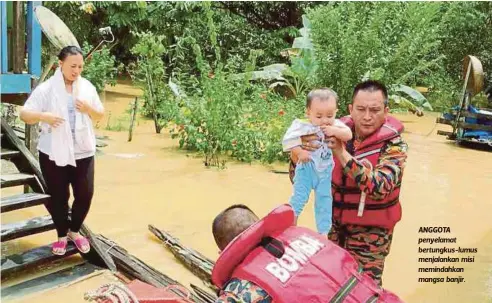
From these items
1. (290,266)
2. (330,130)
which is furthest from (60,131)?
(290,266)

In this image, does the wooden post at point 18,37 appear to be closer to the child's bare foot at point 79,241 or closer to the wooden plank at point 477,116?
the child's bare foot at point 79,241

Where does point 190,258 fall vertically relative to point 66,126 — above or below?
below

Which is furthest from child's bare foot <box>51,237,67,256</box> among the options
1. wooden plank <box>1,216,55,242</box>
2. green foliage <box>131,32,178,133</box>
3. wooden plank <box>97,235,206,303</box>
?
green foliage <box>131,32,178,133</box>

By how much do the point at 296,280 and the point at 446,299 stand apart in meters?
1.84

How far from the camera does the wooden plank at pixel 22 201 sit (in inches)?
106

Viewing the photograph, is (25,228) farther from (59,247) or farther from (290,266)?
(290,266)

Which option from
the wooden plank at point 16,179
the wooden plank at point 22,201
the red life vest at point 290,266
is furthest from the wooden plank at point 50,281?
the red life vest at point 290,266

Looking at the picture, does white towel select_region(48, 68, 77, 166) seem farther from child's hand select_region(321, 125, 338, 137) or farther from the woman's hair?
child's hand select_region(321, 125, 338, 137)

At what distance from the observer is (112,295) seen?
4.73ft

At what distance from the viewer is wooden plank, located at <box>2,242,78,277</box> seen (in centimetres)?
271

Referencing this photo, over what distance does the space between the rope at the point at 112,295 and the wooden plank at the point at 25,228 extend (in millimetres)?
1404

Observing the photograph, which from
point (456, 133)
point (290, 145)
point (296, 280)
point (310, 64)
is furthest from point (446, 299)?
point (456, 133)

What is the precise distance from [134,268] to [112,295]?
1.43 m

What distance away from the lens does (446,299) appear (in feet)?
9.37
